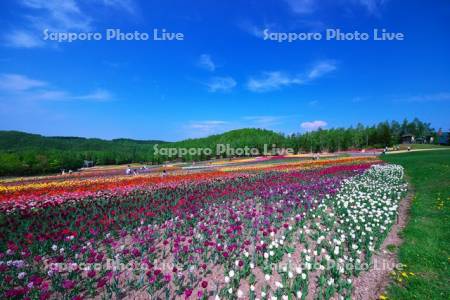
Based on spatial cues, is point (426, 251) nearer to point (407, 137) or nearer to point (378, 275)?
point (378, 275)

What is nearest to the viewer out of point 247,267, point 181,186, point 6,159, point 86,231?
point 247,267

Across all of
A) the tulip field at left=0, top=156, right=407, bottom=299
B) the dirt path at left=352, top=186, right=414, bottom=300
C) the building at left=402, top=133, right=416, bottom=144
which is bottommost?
→ the dirt path at left=352, top=186, right=414, bottom=300

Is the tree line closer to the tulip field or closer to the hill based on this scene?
the hill

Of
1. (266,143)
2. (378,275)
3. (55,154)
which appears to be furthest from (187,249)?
(266,143)

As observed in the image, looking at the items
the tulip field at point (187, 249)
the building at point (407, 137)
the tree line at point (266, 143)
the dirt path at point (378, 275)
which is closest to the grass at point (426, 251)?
the dirt path at point (378, 275)

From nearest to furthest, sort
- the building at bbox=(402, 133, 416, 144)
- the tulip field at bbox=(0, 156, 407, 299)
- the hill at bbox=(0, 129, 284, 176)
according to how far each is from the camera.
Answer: the tulip field at bbox=(0, 156, 407, 299), the hill at bbox=(0, 129, 284, 176), the building at bbox=(402, 133, 416, 144)

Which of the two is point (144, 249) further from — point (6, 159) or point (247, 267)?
point (6, 159)

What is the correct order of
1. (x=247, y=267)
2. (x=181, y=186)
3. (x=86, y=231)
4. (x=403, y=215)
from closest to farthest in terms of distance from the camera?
(x=247, y=267) → (x=86, y=231) → (x=403, y=215) → (x=181, y=186)

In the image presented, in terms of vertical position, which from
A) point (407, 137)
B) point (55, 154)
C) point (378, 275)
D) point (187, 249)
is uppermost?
point (407, 137)

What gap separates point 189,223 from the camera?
7719 millimetres

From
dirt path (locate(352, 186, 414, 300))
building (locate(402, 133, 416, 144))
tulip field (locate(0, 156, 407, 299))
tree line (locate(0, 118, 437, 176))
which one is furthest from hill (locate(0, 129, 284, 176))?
dirt path (locate(352, 186, 414, 300))

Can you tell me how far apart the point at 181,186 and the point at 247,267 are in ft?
32.0

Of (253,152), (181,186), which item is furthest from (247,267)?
(253,152)

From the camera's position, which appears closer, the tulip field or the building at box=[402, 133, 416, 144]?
the tulip field
